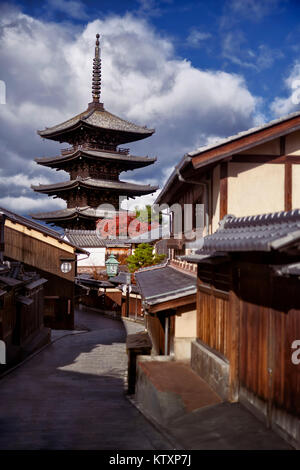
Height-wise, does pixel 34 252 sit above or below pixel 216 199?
below

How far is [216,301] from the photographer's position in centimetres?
975

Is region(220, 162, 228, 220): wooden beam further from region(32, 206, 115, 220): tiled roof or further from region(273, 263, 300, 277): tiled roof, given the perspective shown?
region(32, 206, 115, 220): tiled roof

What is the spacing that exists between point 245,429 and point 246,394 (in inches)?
36.4

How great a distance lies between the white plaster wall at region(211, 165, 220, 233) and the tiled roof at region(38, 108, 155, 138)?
36.8m

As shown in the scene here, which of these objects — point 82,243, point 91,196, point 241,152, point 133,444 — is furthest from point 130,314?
Answer: point 133,444

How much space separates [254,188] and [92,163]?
39.5 meters

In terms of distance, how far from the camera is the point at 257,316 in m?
7.71

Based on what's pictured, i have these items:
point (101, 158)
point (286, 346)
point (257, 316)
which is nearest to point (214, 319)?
point (257, 316)

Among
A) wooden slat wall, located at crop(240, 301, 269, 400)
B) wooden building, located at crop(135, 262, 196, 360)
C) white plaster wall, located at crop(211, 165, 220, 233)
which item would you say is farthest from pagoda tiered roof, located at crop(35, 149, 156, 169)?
wooden slat wall, located at crop(240, 301, 269, 400)

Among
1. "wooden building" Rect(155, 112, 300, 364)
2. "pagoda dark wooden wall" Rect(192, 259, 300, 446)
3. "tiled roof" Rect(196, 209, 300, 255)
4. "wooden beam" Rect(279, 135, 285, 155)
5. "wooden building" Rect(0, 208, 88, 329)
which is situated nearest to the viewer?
"tiled roof" Rect(196, 209, 300, 255)

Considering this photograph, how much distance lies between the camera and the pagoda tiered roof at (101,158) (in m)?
46.8

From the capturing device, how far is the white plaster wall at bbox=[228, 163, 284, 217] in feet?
35.6

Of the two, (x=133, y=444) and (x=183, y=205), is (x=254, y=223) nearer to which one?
(x=133, y=444)

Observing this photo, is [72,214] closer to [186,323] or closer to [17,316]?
[17,316]
